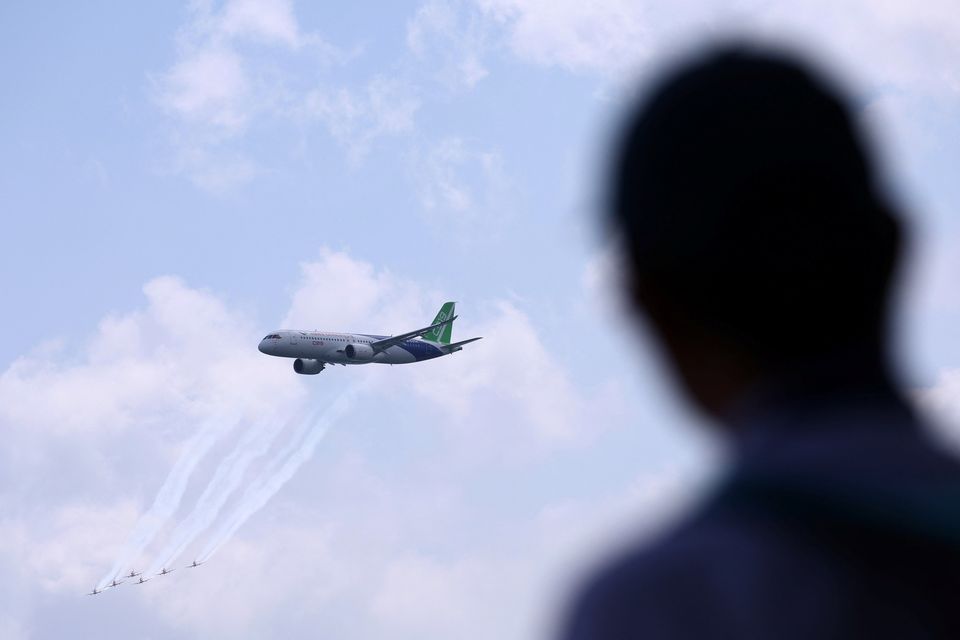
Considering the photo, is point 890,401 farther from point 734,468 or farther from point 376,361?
point 376,361

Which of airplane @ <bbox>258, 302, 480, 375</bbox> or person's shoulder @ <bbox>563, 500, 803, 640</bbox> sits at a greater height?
airplane @ <bbox>258, 302, 480, 375</bbox>

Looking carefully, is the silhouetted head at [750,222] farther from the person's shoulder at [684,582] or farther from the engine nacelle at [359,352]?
the engine nacelle at [359,352]

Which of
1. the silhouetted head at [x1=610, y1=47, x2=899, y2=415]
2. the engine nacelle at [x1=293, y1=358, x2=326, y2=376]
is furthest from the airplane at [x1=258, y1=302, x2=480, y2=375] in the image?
the silhouetted head at [x1=610, y1=47, x2=899, y2=415]

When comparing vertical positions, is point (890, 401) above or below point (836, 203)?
below

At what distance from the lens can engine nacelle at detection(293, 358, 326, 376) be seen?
136 m

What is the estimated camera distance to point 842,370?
3.04 meters

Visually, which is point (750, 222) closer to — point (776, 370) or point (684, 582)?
point (776, 370)

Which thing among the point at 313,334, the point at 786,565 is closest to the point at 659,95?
the point at 786,565

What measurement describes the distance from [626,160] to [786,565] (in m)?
1.41

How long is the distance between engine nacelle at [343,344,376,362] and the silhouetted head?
444 ft

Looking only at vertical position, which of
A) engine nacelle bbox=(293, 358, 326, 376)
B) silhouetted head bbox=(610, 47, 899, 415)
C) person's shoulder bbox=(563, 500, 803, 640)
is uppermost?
engine nacelle bbox=(293, 358, 326, 376)

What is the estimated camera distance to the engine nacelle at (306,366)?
136 metres

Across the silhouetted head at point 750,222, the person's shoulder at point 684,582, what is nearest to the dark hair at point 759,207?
the silhouetted head at point 750,222

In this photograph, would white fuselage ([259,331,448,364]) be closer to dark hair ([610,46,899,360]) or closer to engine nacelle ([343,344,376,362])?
engine nacelle ([343,344,376,362])
